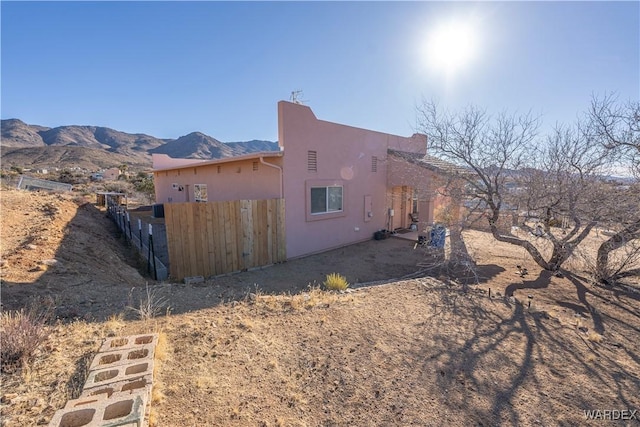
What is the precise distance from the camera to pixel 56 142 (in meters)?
74.9

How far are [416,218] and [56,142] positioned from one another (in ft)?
324

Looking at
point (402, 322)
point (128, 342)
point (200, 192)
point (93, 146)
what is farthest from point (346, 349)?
point (93, 146)

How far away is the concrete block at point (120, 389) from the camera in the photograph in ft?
7.02

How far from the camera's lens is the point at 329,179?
958 cm

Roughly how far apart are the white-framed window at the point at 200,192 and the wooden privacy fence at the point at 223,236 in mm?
6640

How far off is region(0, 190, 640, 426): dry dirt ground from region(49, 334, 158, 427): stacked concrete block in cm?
16

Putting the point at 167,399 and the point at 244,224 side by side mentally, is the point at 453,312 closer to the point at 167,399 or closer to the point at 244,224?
the point at 167,399

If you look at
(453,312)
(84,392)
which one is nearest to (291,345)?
(84,392)

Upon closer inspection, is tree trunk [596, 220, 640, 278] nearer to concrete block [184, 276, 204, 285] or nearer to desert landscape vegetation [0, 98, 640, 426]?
desert landscape vegetation [0, 98, 640, 426]

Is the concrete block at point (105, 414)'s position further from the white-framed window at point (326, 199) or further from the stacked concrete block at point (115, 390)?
the white-framed window at point (326, 199)

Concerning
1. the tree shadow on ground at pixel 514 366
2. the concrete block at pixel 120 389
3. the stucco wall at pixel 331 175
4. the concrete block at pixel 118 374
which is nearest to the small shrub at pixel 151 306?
the concrete block at pixel 118 374

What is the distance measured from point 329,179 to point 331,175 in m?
0.18

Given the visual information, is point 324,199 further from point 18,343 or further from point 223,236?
point 18,343

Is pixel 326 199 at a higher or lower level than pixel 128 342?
higher
